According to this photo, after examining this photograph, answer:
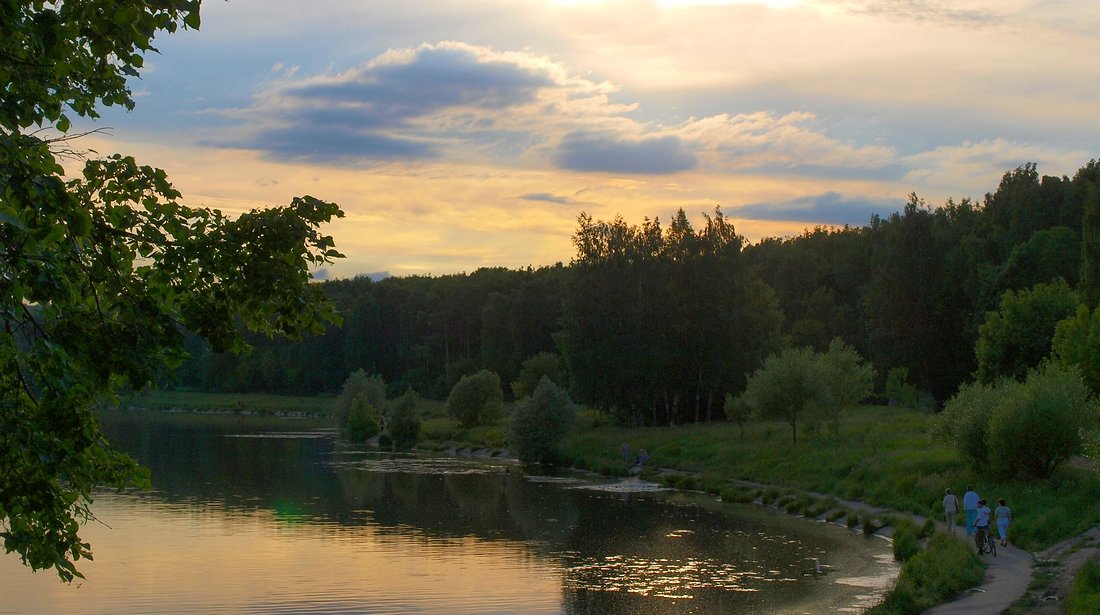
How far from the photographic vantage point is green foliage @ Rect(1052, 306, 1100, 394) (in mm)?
41625

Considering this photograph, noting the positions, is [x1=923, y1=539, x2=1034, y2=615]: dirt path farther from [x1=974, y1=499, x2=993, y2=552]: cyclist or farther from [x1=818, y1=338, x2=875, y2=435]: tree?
[x1=818, y1=338, x2=875, y2=435]: tree

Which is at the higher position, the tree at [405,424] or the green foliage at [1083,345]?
the green foliage at [1083,345]

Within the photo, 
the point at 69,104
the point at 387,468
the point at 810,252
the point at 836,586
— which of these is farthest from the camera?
the point at 810,252

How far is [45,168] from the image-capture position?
279 inches

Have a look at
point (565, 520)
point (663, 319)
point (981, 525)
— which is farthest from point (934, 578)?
point (663, 319)

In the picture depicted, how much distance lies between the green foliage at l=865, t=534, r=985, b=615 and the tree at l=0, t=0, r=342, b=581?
636 inches

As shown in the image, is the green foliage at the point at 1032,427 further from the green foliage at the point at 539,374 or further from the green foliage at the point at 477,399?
the green foliage at the point at 477,399

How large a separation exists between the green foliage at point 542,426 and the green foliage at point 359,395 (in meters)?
24.9

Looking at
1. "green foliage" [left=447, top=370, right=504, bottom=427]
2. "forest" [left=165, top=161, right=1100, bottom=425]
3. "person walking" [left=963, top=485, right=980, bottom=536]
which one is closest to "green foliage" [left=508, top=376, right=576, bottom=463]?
"forest" [left=165, top=161, right=1100, bottom=425]

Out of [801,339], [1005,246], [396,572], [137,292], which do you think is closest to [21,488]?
[137,292]

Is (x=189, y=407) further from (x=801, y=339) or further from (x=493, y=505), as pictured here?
(x=493, y=505)

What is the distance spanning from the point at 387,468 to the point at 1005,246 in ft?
144

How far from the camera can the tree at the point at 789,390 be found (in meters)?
49.0

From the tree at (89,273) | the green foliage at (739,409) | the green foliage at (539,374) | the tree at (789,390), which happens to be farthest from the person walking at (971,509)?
the green foliage at (539,374)
